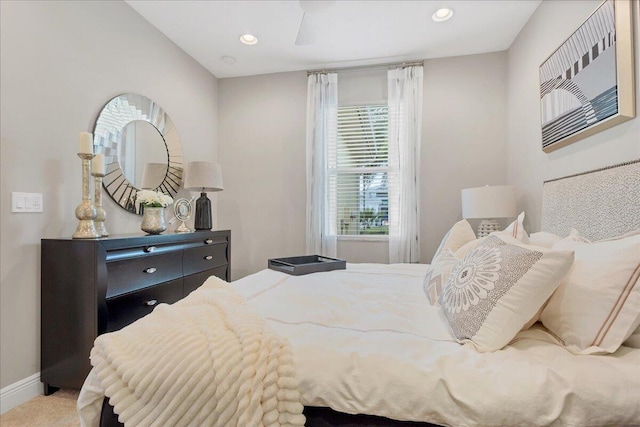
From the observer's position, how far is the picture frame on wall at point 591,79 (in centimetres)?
143

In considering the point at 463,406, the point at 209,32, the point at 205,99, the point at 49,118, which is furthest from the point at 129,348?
the point at 205,99

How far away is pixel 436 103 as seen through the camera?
3.30 meters

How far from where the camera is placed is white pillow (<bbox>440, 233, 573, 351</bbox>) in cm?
87

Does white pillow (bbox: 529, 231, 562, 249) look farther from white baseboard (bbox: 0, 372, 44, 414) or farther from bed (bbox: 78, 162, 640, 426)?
white baseboard (bbox: 0, 372, 44, 414)

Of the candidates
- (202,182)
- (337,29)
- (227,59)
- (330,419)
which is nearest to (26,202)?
(202,182)

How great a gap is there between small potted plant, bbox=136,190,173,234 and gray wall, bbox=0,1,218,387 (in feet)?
0.98

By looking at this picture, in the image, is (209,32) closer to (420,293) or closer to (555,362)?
(420,293)

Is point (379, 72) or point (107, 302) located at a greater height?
point (379, 72)

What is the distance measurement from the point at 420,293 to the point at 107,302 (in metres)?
1.75

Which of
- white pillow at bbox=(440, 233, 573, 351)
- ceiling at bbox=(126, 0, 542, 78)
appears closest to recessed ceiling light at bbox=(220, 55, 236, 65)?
ceiling at bbox=(126, 0, 542, 78)

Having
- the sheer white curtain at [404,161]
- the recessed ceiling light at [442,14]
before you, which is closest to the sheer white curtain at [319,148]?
the sheer white curtain at [404,161]

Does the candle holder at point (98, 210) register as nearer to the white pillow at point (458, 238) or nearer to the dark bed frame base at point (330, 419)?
the dark bed frame base at point (330, 419)

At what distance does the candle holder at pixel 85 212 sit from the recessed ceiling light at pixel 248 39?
1.80 metres

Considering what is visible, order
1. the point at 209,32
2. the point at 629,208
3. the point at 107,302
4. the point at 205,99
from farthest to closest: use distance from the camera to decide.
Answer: the point at 205,99
the point at 209,32
the point at 107,302
the point at 629,208
